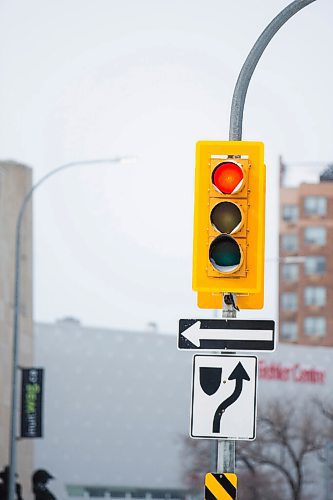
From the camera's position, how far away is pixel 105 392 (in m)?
77.1

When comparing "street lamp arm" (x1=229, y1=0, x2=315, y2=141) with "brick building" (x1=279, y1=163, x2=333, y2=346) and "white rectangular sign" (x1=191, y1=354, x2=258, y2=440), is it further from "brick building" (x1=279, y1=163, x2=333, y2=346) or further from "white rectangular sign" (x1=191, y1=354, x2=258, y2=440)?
"brick building" (x1=279, y1=163, x2=333, y2=346)

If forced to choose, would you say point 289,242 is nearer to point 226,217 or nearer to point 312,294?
point 312,294

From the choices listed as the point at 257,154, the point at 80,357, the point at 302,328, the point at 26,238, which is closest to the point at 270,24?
the point at 257,154

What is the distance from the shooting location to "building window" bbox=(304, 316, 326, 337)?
125750 millimetres

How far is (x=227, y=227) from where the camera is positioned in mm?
12328

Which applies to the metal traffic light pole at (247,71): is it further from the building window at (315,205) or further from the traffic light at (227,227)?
the building window at (315,205)

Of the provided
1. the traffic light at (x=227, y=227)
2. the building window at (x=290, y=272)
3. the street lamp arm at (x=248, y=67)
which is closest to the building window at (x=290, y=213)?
the building window at (x=290, y=272)

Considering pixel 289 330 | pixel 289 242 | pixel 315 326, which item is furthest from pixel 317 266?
pixel 289 330

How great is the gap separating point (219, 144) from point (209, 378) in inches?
75.0

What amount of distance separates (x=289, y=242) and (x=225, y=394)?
117 m

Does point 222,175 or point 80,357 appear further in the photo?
point 80,357

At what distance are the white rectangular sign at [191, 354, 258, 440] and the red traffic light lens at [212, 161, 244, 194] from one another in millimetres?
1394

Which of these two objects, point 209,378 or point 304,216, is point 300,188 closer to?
point 304,216

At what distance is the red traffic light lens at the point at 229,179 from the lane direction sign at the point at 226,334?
114 cm
